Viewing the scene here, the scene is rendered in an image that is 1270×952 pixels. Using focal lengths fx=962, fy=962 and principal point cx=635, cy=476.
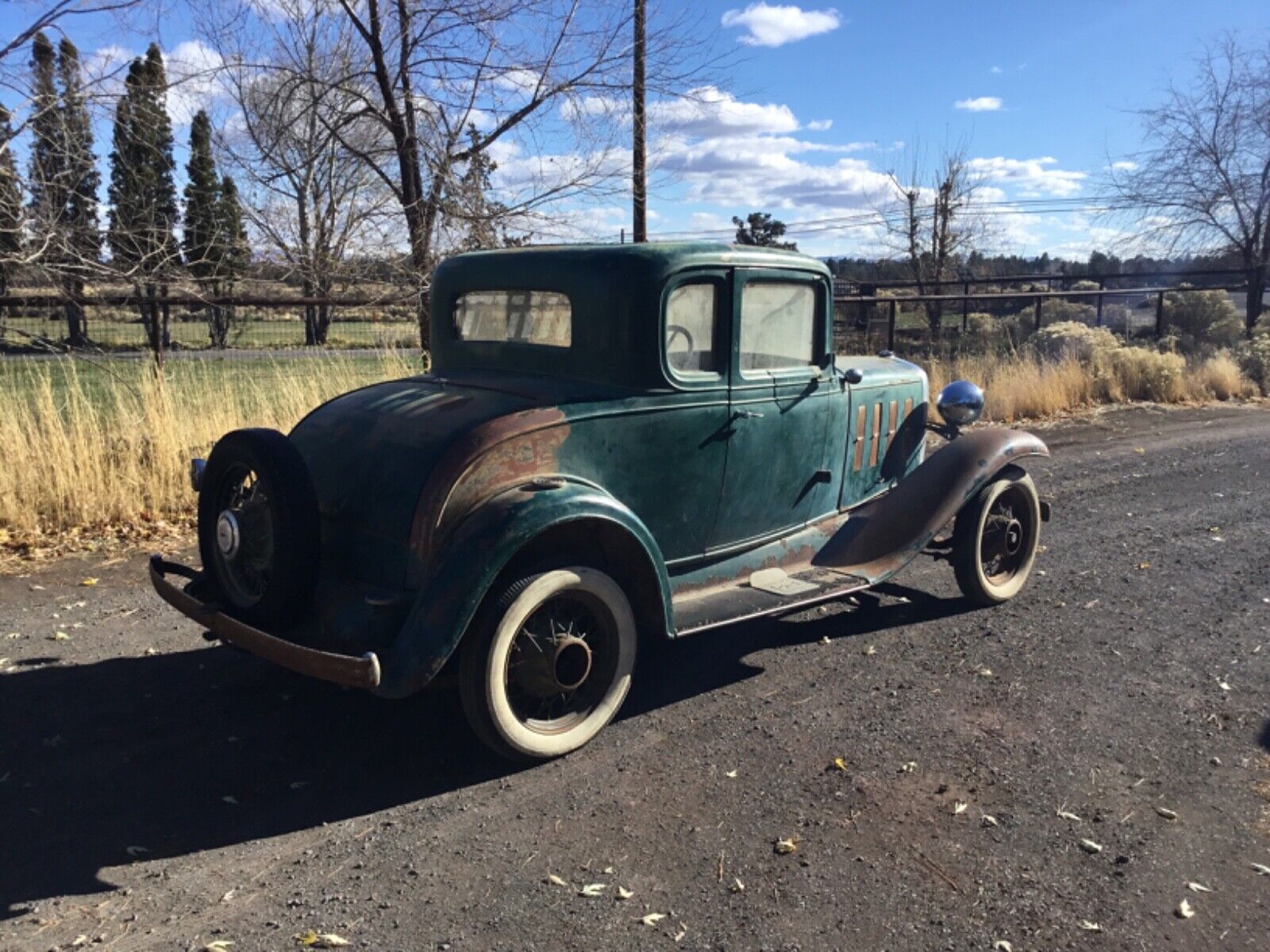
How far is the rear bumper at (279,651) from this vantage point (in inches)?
123

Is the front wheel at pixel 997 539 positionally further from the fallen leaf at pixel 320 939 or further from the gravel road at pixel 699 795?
the fallen leaf at pixel 320 939

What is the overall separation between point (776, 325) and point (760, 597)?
4.22ft

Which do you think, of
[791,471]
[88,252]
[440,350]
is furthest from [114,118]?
[791,471]

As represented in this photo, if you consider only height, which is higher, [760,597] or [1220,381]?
[1220,381]

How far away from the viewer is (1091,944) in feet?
8.56

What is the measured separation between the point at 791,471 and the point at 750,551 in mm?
450

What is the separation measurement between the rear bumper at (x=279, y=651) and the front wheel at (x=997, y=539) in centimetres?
326

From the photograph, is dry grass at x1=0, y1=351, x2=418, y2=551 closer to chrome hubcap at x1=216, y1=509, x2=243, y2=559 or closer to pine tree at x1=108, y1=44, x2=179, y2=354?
pine tree at x1=108, y1=44, x2=179, y2=354

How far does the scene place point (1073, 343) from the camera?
563 inches

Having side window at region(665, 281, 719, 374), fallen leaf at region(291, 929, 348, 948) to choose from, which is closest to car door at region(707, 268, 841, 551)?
side window at region(665, 281, 719, 374)

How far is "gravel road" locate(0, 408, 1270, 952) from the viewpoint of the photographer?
2.71 m

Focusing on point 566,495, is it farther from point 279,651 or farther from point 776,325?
point 776,325

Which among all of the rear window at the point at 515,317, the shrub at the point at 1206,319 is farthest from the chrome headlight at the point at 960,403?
the shrub at the point at 1206,319

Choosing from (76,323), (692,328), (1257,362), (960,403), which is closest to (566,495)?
(692,328)
